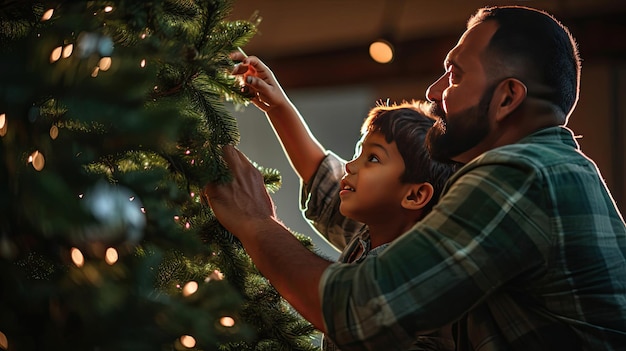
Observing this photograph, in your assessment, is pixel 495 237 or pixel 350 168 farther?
pixel 350 168

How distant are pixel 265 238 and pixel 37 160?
1.54ft

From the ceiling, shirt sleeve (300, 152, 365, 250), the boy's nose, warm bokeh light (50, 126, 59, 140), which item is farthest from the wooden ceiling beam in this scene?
warm bokeh light (50, 126, 59, 140)

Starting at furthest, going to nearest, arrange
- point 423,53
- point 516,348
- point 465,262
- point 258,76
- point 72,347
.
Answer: point 423,53
point 258,76
point 516,348
point 465,262
point 72,347

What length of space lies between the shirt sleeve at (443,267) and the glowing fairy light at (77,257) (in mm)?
375

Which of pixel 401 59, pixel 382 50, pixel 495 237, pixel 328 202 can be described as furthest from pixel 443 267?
pixel 401 59

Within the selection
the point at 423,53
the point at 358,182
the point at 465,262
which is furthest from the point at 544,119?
the point at 423,53

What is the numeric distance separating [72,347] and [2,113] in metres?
0.20

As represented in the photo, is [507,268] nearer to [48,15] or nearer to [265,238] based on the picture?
[265,238]

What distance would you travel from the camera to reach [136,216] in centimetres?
70

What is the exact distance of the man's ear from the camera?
113 centimetres

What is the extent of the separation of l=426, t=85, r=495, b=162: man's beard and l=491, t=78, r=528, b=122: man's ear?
0.4 inches

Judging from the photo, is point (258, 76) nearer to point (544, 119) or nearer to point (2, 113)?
point (544, 119)

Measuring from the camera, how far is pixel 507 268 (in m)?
0.97

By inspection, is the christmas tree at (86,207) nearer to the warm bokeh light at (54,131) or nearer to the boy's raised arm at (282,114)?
the warm bokeh light at (54,131)
